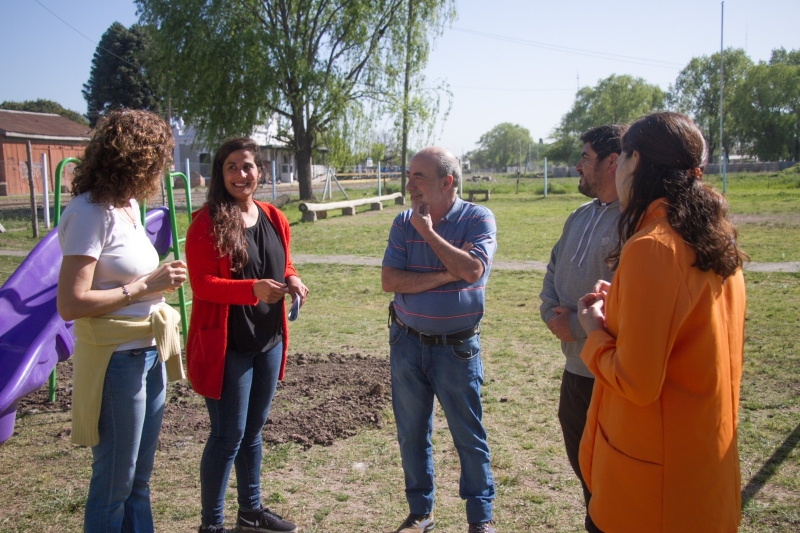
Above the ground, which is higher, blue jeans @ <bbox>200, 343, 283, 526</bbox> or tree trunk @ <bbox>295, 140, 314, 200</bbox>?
tree trunk @ <bbox>295, 140, 314, 200</bbox>

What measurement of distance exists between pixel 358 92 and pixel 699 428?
2484cm

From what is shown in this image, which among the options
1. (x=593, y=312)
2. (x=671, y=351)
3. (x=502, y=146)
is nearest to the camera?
(x=671, y=351)

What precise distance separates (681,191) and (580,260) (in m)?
0.95

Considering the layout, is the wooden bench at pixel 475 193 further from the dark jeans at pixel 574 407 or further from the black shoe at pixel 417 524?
the dark jeans at pixel 574 407

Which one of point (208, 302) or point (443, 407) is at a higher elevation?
point (208, 302)

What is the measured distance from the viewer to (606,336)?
202 centimetres

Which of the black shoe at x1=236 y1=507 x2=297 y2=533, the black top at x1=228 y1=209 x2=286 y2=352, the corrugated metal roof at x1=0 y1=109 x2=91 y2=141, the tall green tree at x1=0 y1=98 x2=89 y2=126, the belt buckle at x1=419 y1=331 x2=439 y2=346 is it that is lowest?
the black shoe at x1=236 y1=507 x2=297 y2=533

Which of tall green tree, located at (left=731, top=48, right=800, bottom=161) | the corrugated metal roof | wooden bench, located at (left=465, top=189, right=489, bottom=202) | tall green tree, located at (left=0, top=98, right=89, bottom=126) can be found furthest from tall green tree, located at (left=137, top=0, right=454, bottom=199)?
tall green tree, located at (left=731, top=48, right=800, bottom=161)

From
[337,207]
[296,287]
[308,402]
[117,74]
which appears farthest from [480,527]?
[117,74]

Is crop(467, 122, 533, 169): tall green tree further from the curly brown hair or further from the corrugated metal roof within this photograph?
the curly brown hair

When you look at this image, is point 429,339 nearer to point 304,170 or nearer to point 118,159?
point 118,159

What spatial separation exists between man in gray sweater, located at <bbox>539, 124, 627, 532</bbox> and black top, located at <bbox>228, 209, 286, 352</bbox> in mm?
1370

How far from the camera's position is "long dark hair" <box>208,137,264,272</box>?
10.2ft

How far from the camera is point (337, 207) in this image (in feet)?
70.7
